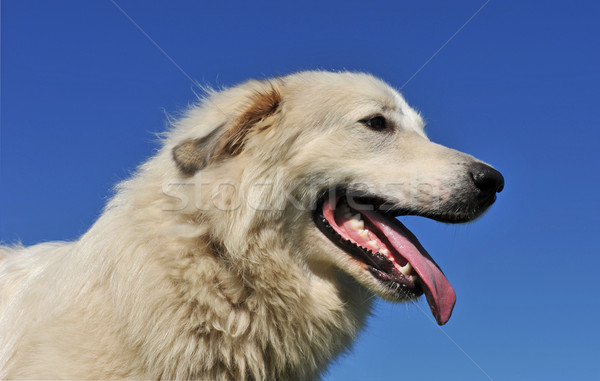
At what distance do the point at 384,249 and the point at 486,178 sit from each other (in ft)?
3.20

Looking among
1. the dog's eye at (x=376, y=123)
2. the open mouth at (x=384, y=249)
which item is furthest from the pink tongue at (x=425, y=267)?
the dog's eye at (x=376, y=123)

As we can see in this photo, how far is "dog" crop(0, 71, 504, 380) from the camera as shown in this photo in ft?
13.2

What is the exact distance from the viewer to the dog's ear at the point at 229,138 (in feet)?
14.1

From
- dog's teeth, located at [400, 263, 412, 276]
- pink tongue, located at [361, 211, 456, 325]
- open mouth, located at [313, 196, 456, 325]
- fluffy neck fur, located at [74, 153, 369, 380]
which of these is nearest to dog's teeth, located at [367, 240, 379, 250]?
open mouth, located at [313, 196, 456, 325]

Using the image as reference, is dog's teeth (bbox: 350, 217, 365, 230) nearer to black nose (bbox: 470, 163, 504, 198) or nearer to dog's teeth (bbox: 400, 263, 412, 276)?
dog's teeth (bbox: 400, 263, 412, 276)

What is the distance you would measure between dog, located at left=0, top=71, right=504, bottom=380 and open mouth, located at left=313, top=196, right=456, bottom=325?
11mm

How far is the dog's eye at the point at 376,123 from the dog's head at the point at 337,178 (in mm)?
12

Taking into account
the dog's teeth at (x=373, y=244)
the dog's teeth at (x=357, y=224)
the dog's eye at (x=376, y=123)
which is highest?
the dog's eye at (x=376, y=123)

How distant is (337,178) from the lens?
4.54m

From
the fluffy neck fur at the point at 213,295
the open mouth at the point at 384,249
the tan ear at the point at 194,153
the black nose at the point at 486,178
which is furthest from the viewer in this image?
the black nose at the point at 486,178

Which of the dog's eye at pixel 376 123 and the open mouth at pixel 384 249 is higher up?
the dog's eye at pixel 376 123

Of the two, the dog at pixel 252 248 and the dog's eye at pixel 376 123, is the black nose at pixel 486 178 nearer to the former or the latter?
the dog at pixel 252 248

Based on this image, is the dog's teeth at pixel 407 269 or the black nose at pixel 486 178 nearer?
the dog's teeth at pixel 407 269

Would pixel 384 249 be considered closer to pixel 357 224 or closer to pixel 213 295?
pixel 357 224
